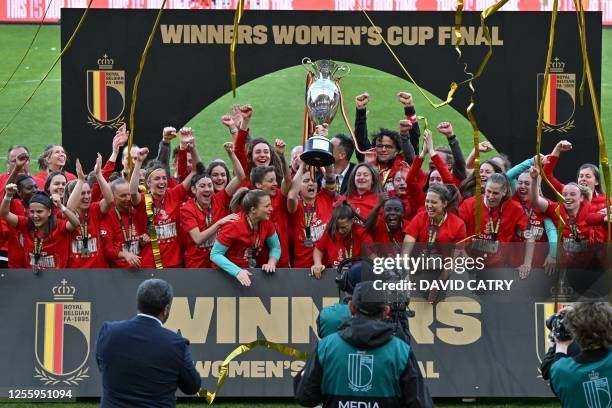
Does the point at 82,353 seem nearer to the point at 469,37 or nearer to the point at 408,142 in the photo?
the point at 408,142

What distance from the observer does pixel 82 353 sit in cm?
987

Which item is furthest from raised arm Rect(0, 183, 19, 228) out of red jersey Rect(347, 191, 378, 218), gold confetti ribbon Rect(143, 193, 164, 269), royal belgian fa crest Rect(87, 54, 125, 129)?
royal belgian fa crest Rect(87, 54, 125, 129)

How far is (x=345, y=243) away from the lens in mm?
10047

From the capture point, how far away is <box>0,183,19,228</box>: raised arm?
995 cm

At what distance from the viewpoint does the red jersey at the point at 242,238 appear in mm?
9953

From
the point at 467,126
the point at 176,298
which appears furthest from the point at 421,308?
the point at 467,126

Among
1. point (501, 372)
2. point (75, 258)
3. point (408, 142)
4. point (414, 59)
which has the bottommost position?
point (501, 372)

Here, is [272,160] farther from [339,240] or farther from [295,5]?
[295,5]

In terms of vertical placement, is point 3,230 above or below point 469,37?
below

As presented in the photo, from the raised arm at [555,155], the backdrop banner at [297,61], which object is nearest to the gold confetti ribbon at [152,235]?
the raised arm at [555,155]

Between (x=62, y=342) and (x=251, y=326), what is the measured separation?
5.13 feet

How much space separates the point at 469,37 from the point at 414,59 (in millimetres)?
Answer: 692

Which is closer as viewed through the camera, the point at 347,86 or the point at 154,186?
the point at 154,186

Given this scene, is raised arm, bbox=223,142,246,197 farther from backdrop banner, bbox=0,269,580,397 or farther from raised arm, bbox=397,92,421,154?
raised arm, bbox=397,92,421,154
